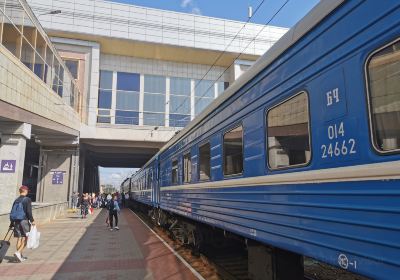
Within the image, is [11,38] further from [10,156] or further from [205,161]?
[205,161]

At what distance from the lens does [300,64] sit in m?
3.99

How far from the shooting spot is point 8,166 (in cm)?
1344

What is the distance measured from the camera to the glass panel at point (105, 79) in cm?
3209

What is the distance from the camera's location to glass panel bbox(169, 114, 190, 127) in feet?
106

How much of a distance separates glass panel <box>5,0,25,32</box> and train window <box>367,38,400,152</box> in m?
12.6

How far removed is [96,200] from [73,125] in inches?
548

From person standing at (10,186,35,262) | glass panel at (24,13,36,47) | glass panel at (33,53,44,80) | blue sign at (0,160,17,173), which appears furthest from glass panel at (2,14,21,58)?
person standing at (10,186,35,262)

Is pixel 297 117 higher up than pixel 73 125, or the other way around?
pixel 73 125

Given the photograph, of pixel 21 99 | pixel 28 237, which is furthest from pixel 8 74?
pixel 28 237

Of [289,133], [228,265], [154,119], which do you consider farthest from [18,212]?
[154,119]

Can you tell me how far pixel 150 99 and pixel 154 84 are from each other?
1.42 m

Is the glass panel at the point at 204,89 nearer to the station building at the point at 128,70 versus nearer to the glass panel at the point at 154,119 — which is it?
the station building at the point at 128,70

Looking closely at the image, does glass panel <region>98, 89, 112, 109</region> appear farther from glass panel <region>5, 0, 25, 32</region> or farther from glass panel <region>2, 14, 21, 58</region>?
glass panel <region>2, 14, 21, 58</region>

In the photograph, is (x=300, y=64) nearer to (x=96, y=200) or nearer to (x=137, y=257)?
(x=137, y=257)
